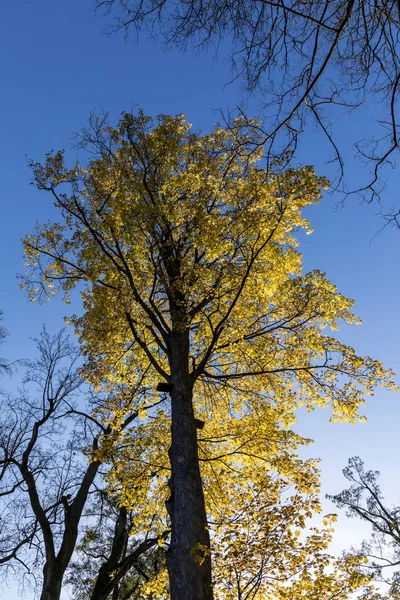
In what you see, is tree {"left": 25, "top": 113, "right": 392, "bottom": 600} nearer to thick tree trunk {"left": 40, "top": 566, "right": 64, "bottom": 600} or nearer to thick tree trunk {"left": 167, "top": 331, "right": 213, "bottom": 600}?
thick tree trunk {"left": 167, "top": 331, "right": 213, "bottom": 600}

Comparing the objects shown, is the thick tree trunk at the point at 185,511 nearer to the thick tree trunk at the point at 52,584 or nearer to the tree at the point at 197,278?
the tree at the point at 197,278

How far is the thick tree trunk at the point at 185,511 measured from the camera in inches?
166

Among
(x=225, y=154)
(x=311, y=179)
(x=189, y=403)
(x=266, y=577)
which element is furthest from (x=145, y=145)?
(x=266, y=577)

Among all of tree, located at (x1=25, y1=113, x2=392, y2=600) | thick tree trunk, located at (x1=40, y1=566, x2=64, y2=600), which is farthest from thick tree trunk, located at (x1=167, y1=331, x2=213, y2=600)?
thick tree trunk, located at (x1=40, y1=566, x2=64, y2=600)

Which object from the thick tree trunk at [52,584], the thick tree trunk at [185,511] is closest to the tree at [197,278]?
the thick tree trunk at [185,511]

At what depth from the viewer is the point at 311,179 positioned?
21.7 ft

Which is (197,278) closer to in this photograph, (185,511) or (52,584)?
(185,511)

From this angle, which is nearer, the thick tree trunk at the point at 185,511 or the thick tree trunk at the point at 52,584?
the thick tree trunk at the point at 185,511

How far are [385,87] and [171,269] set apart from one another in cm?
585

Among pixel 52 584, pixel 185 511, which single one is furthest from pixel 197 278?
pixel 52 584

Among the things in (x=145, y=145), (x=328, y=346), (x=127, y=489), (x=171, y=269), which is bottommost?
(x=127, y=489)

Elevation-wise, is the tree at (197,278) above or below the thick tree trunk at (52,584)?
above

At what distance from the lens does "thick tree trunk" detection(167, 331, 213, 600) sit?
13.9ft

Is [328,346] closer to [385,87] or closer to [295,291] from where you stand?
[295,291]
